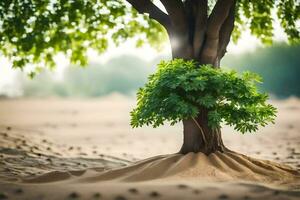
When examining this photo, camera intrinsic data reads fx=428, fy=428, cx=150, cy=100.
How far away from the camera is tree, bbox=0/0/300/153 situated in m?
9.28

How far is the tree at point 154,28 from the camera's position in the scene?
9281mm

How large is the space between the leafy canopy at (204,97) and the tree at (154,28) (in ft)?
1.41

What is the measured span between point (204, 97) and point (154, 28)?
724 centimetres

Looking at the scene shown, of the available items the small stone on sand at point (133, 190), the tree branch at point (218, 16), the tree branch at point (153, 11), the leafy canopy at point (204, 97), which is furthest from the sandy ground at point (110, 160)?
the tree branch at point (153, 11)

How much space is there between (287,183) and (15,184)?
16.3ft

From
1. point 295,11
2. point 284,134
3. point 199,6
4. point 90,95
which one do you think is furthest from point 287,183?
point 90,95

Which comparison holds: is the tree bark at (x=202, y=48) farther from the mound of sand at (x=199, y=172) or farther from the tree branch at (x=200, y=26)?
the mound of sand at (x=199, y=172)

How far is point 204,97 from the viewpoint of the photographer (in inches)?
323

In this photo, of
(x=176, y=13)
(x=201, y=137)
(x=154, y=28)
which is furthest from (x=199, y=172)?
(x=154, y=28)

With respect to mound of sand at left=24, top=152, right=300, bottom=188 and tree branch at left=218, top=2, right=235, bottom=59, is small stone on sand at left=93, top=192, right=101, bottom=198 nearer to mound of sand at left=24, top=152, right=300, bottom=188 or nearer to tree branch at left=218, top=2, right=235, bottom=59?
mound of sand at left=24, top=152, right=300, bottom=188

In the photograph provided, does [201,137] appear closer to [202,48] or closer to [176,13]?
[202,48]

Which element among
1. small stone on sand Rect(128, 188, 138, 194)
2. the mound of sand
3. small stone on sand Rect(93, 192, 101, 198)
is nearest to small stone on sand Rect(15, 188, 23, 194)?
the mound of sand

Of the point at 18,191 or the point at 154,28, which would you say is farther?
the point at 154,28

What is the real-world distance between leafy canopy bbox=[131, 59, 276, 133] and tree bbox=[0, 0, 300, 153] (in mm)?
429
